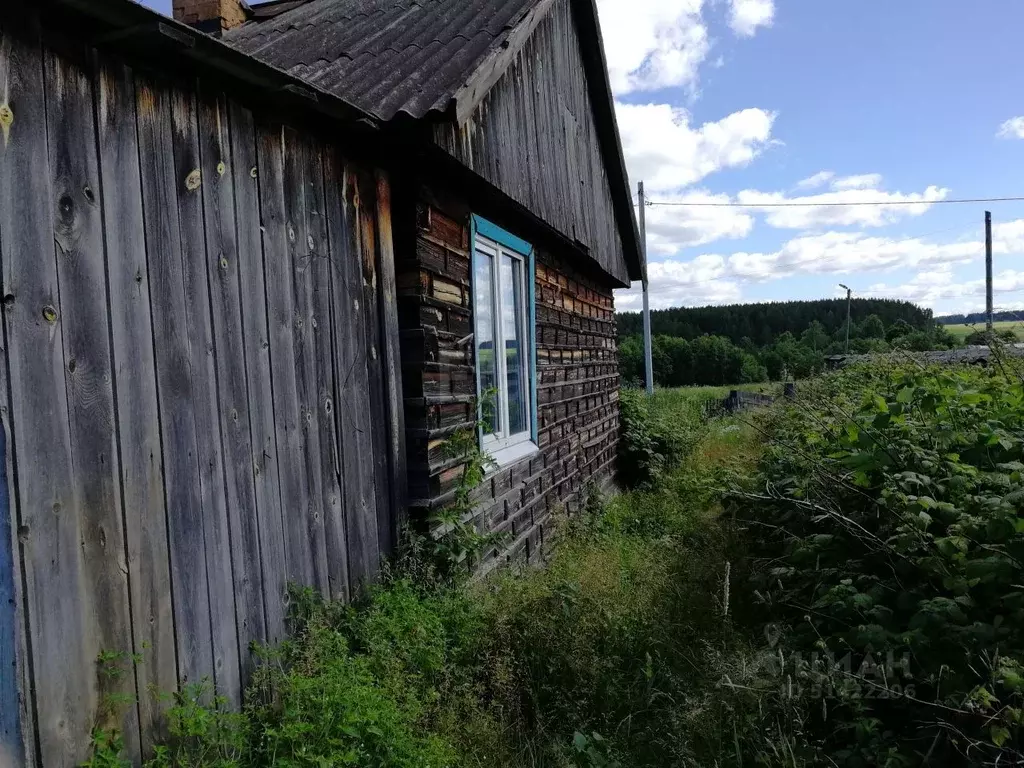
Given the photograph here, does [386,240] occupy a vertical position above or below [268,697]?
above

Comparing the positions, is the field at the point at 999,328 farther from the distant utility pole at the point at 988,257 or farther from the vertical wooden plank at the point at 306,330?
the distant utility pole at the point at 988,257

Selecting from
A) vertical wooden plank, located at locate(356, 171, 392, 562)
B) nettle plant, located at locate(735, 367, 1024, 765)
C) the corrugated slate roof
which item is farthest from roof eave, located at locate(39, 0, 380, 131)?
nettle plant, located at locate(735, 367, 1024, 765)

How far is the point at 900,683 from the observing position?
237 centimetres

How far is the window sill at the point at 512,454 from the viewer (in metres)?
4.79

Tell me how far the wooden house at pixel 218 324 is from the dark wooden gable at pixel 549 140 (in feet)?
0.19

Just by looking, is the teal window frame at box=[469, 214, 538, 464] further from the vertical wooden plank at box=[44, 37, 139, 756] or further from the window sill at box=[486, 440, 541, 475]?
the vertical wooden plank at box=[44, 37, 139, 756]

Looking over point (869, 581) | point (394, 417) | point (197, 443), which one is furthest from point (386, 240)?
point (869, 581)

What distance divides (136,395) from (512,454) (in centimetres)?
341

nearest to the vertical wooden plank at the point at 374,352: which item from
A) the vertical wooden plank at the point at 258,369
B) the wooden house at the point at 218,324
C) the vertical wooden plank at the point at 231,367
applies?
the wooden house at the point at 218,324

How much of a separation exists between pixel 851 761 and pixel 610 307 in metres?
7.83

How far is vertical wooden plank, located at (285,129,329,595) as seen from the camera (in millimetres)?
3008

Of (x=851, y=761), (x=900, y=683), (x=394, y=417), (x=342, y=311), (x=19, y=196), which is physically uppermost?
(x=19, y=196)

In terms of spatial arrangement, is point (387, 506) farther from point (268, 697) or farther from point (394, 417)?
point (268, 697)

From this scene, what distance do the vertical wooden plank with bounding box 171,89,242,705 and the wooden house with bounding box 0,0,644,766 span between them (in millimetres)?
10
